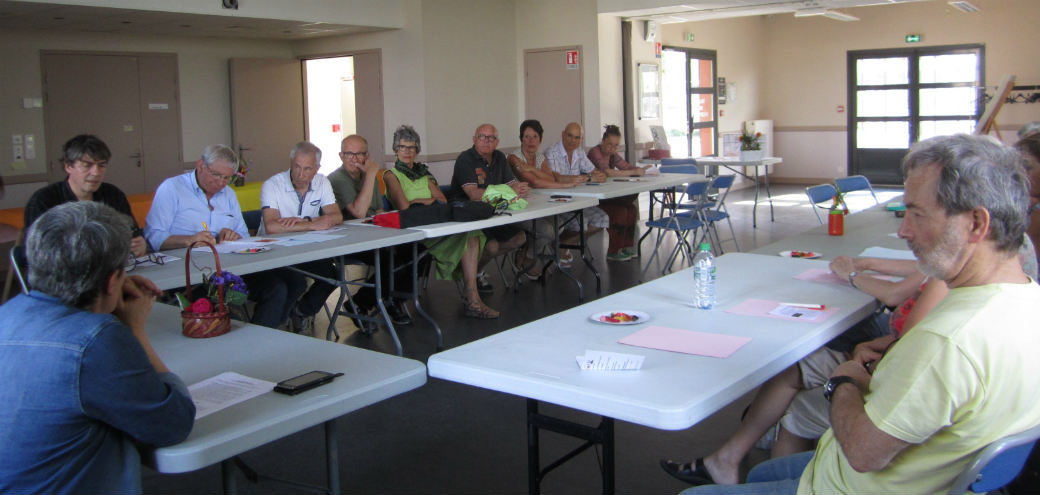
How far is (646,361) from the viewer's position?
87.6 inches

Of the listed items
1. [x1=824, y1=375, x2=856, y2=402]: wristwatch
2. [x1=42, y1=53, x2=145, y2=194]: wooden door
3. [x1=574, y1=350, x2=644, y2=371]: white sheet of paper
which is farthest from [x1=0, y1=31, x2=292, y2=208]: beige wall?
[x1=824, y1=375, x2=856, y2=402]: wristwatch

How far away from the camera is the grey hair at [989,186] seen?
1578 mm

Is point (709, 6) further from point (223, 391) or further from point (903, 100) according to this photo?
point (223, 391)

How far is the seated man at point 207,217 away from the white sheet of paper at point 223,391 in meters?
2.26

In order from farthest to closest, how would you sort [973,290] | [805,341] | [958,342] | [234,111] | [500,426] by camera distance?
1. [234,111]
2. [500,426]
3. [805,341]
4. [973,290]
5. [958,342]

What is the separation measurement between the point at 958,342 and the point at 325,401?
1330 millimetres

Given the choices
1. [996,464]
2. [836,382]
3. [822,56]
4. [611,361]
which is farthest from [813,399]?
[822,56]

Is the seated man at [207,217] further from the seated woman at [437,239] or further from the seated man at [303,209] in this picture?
the seated woman at [437,239]

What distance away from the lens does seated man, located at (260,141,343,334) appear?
482 cm

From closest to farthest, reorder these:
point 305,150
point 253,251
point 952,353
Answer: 1. point 952,353
2. point 253,251
3. point 305,150

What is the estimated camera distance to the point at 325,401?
6.50ft

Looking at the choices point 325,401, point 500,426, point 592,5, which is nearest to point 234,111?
point 592,5

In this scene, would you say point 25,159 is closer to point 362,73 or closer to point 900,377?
point 362,73

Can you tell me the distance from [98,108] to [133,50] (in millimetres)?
751
